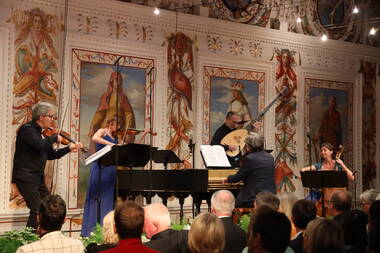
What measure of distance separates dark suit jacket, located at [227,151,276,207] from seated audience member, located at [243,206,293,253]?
5214 mm

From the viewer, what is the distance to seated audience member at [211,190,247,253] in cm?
556

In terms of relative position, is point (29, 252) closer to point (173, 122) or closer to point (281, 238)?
point (281, 238)

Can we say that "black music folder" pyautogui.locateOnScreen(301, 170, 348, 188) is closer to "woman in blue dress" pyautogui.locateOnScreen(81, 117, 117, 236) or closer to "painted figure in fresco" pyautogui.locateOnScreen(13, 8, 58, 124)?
"woman in blue dress" pyautogui.locateOnScreen(81, 117, 117, 236)

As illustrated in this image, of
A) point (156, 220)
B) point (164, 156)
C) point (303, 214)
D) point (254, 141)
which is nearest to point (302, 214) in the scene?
point (303, 214)

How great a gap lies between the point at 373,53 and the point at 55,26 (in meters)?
9.29

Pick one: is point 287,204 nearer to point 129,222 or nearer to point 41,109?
point 129,222

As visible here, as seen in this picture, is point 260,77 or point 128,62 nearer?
point 128,62

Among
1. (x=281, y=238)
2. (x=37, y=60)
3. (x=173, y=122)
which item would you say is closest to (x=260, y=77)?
(x=173, y=122)

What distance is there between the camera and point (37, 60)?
10961 millimetres

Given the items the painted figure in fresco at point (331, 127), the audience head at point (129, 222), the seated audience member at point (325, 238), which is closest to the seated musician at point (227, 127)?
the painted figure in fresco at point (331, 127)

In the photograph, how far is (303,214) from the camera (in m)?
5.81

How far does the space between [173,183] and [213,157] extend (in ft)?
2.46

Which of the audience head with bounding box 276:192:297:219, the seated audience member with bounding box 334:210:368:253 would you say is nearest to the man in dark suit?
the audience head with bounding box 276:192:297:219

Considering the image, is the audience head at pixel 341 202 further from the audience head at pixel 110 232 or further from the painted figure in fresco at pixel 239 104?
the painted figure in fresco at pixel 239 104
